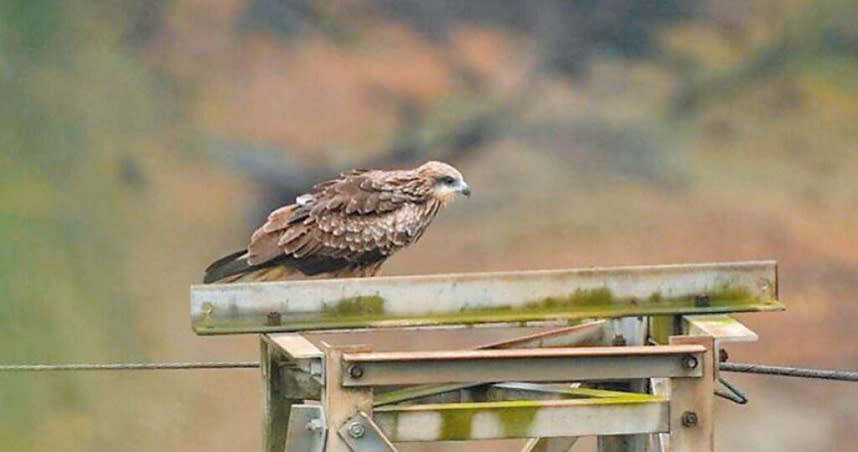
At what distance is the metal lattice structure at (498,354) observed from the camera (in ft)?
11.0

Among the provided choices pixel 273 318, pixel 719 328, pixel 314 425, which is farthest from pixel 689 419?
pixel 273 318

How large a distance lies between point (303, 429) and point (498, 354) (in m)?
0.46

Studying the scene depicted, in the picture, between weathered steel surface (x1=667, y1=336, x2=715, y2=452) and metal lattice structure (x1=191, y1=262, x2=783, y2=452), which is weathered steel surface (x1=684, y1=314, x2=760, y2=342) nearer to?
metal lattice structure (x1=191, y1=262, x2=783, y2=452)

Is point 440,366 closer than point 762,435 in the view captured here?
Yes

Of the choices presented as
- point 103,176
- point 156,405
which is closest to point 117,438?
point 156,405

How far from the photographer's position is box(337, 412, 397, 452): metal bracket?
3312mm

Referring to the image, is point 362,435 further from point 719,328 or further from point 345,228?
point 345,228

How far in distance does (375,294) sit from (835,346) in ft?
12.9

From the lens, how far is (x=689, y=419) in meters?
3.41

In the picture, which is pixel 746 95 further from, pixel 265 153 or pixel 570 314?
pixel 570 314

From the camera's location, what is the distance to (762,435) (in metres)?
7.14

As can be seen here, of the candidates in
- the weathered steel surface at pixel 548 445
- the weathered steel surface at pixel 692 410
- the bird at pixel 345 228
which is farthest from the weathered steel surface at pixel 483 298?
the bird at pixel 345 228

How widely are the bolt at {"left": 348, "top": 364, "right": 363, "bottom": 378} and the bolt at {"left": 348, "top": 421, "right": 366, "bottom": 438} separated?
9 cm

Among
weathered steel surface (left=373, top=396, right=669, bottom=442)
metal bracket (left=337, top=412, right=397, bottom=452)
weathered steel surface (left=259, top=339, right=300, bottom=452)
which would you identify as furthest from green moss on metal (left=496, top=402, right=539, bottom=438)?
weathered steel surface (left=259, top=339, right=300, bottom=452)
